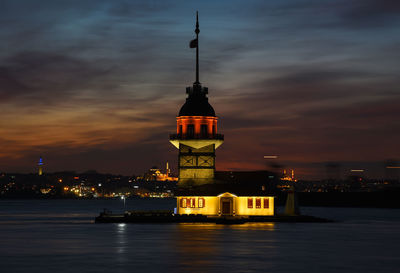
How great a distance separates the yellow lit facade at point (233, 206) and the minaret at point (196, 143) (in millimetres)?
5861

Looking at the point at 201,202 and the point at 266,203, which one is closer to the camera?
the point at 266,203

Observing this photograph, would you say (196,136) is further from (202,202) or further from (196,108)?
(202,202)

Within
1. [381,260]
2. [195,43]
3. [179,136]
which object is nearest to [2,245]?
[381,260]

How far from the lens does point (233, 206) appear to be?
87938mm

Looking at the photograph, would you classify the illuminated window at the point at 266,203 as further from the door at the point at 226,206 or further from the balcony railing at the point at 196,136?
the balcony railing at the point at 196,136

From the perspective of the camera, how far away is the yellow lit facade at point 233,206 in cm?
8769

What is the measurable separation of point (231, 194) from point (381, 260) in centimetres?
3764

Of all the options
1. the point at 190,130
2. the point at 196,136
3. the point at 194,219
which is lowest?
the point at 194,219

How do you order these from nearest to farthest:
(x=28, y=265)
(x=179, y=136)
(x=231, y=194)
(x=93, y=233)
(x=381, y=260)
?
(x=28, y=265) → (x=381, y=260) → (x=93, y=233) → (x=231, y=194) → (x=179, y=136)

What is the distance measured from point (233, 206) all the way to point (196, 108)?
557 inches

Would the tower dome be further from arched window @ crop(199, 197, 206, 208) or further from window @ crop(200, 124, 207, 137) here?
arched window @ crop(199, 197, 206, 208)

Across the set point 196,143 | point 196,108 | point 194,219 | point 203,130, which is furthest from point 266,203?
point 196,108

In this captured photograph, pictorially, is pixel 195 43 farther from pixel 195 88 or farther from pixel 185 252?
pixel 185 252

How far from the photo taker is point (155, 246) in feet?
193
